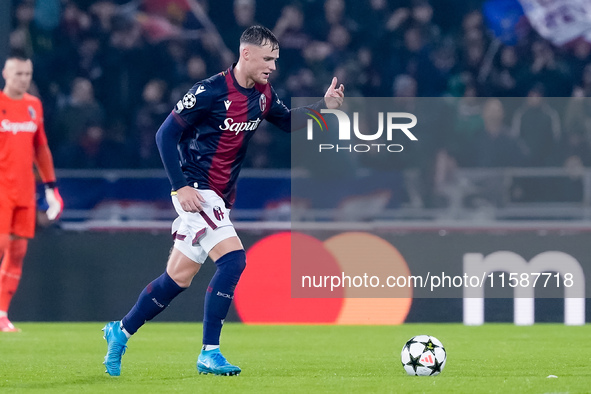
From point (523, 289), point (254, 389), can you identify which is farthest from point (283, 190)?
point (254, 389)

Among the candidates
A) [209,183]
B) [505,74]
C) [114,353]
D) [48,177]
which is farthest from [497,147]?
[114,353]

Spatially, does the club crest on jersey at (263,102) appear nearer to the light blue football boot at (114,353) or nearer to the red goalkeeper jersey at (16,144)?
the light blue football boot at (114,353)

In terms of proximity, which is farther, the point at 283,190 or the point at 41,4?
the point at 41,4

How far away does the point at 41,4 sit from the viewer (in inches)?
446

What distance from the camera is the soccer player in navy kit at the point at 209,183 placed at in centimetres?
522

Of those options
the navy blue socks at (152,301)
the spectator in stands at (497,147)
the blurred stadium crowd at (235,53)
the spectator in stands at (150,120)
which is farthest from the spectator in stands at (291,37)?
the navy blue socks at (152,301)

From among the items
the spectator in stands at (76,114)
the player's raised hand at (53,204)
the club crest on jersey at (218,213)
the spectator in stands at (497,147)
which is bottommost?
the club crest on jersey at (218,213)

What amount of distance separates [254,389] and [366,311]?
16.0 feet

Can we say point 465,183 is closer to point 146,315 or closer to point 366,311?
point 366,311

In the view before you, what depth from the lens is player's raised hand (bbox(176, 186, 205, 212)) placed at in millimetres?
5125

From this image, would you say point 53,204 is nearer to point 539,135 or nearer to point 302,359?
point 302,359

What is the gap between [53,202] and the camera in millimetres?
8305

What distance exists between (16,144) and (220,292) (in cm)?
368

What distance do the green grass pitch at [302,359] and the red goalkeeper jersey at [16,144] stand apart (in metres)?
1.18
